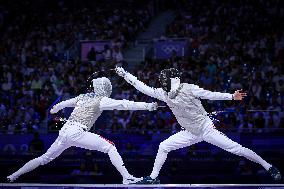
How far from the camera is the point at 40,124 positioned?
12.0m

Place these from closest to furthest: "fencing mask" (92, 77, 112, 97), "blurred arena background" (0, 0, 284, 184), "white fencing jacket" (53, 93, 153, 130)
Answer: "white fencing jacket" (53, 93, 153, 130)
"fencing mask" (92, 77, 112, 97)
"blurred arena background" (0, 0, 284, 184)

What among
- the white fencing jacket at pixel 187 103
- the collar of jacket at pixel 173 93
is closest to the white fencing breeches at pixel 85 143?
the white fencing jacket at pixel 187 103

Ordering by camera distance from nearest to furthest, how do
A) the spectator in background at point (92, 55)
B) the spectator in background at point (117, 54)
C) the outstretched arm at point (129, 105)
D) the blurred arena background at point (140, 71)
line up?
the outstretched arm at point (129, 105)
the blurred arena background at point (140, 71)
the spectator in background at point (117, 54)
the spectator in background at point (92, 55)

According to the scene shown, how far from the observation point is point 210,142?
7340 millimetres

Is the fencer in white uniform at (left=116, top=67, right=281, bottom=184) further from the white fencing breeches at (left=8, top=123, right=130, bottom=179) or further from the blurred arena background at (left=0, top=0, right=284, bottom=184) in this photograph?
the blurred arena background at (left=0, top=0, right=284, bottom=184)

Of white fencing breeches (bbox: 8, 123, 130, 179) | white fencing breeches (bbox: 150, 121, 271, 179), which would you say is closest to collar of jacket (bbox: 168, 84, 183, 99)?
white fencing breeches (bbox: 150, 121, 271, 179)

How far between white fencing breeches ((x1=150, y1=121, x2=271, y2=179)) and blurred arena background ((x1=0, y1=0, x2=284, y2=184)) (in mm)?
1390

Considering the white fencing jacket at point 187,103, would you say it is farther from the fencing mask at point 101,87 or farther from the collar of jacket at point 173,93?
the fencing mask at point 101,87

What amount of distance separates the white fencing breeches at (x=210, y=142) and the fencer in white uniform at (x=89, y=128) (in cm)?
48

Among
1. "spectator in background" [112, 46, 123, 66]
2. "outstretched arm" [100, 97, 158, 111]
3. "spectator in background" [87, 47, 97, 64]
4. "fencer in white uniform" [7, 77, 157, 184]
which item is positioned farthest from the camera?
"spectator in background" [87, 47, 97, 64]

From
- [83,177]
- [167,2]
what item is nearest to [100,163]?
[83,177]

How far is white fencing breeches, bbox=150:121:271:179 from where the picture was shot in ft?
23.6

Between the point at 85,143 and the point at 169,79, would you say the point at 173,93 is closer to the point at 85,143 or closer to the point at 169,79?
the point at 169,79

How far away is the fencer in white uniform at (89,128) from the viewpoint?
719 centimetres
